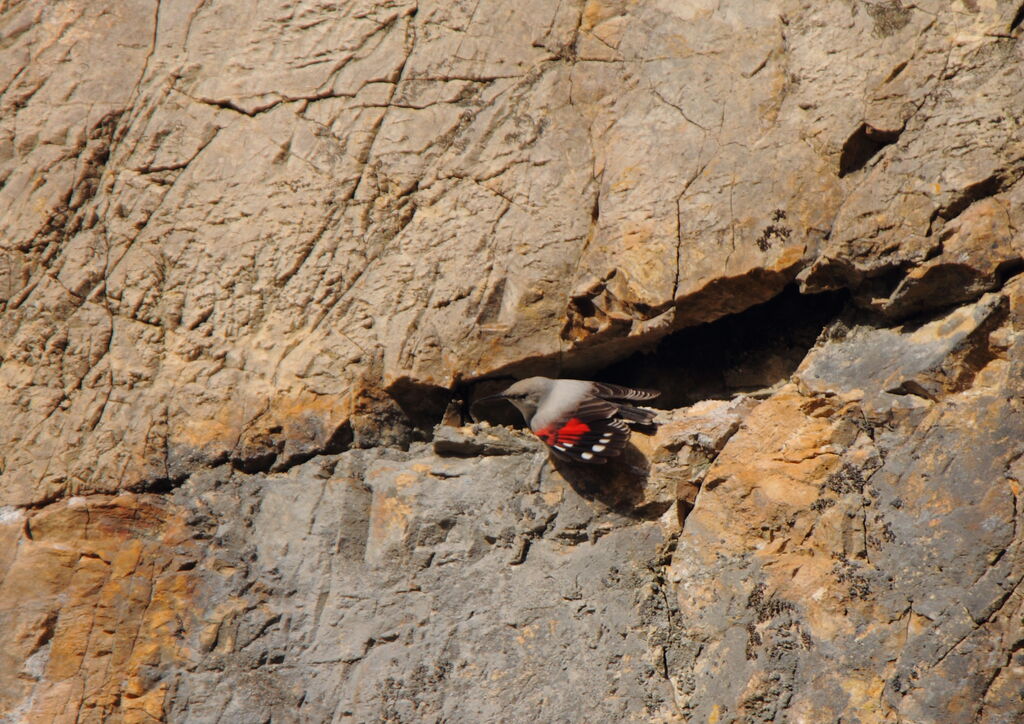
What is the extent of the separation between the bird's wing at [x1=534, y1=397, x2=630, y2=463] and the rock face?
209 millimetres

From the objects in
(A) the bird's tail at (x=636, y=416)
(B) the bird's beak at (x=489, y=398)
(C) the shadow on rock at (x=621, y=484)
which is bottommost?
(C) the shadow on rock at (x=621, y=484)

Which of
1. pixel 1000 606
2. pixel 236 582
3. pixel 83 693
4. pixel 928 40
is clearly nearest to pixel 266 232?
pixel 236 582

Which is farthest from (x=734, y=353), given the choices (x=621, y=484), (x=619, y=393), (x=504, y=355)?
(x=504, y=355)

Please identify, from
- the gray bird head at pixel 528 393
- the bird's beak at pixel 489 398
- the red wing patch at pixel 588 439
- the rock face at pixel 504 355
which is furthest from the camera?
the bird's beak at pixel 489 398

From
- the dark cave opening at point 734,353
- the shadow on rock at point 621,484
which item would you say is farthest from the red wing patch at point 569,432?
the dark cave opening at point 734,353

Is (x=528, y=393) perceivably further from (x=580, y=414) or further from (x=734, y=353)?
(x=734, y=353)

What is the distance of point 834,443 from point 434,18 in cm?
327

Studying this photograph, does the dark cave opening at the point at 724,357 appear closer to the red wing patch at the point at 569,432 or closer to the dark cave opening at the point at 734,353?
the dark cave opening at the point at 734,353

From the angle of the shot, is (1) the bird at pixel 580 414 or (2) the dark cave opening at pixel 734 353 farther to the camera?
(2) the dark cave opening at pixel 734 353

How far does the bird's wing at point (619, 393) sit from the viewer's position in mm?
4578

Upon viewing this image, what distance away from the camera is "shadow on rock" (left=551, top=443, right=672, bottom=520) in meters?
4.33

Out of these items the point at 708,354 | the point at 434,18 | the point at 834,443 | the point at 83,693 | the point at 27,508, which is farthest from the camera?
the point at 434,18

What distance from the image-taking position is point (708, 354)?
16.0ft

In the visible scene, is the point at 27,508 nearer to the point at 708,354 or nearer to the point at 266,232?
the point at 266,232
